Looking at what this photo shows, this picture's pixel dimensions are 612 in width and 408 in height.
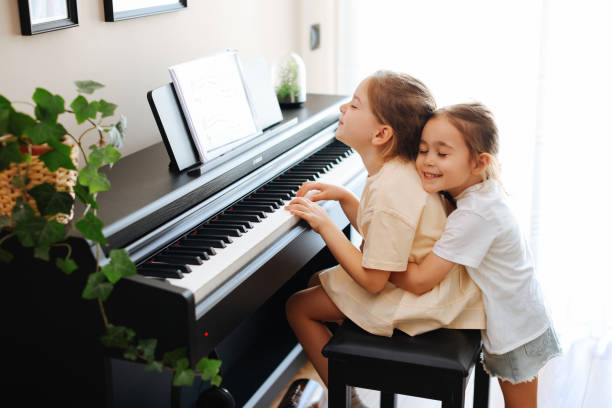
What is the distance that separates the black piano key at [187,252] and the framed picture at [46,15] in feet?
2.13

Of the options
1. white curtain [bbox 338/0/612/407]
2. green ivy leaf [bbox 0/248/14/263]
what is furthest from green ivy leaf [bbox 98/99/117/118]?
white curtain [bbox 338/0/612/407]

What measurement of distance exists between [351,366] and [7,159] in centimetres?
91

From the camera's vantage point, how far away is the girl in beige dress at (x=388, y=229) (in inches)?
72.1

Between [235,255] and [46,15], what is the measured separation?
796 millimetres

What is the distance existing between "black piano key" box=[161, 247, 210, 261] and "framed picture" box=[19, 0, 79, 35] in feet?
2.13

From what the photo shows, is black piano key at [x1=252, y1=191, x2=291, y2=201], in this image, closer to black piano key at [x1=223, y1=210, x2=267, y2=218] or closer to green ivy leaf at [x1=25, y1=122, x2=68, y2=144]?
black piano key at [x1=223, y1=210, x2=267, y2=218]

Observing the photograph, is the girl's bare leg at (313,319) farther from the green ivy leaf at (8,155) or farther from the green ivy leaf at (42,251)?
the green ivy leaf at (8,155)

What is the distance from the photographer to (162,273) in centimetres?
163

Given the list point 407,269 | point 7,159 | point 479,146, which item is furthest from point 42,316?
point 479,146

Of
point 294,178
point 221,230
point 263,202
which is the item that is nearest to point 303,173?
point 294,178

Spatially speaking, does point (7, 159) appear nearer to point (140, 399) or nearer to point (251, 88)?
point (140, 399)

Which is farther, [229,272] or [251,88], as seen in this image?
[251,88]

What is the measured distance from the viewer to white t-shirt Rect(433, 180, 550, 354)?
5.96 feet

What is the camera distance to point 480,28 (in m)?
3.13
